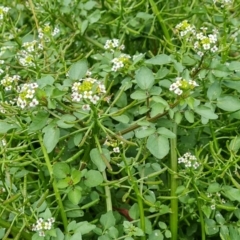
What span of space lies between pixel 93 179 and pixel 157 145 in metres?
0.14

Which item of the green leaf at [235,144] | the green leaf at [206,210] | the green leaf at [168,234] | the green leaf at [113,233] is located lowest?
the green leaf at [168,234]

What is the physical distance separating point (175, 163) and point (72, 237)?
287mm

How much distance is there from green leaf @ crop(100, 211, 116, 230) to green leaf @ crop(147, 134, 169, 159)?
158 mm

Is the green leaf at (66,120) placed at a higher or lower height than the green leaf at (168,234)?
higher

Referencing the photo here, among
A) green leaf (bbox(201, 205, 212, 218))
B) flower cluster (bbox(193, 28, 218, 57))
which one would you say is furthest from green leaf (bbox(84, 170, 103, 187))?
flower cluster (bbox(193, 28, 218, 57))

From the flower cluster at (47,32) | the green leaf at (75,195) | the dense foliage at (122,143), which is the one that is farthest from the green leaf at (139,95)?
the flower cluster at (47,32)

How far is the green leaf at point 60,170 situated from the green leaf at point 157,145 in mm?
163

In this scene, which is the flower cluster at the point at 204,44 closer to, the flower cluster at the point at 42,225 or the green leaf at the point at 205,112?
the green leaf at the point at 205,112

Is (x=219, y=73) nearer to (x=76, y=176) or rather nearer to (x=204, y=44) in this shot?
(x=204, y=44)

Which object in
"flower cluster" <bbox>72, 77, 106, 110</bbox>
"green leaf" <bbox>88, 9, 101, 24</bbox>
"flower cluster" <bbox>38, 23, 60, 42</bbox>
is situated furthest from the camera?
"green leaf" <bbox>88, 9, 101, 24</bbox>

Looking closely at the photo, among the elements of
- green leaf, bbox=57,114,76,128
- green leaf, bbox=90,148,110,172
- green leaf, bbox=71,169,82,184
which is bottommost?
green leaf, bbox=71,169,82,184

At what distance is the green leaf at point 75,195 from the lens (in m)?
0.90

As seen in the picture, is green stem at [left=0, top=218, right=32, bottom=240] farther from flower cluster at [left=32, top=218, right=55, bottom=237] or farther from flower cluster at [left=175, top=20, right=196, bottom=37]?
flower cluster at [left=175, top=20, right=196, bottom=37]

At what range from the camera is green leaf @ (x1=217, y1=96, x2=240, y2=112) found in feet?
3.17
